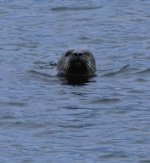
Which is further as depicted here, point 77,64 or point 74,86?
point 77,64

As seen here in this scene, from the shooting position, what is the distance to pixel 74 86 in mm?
18406

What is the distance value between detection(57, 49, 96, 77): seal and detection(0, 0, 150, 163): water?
25 cm

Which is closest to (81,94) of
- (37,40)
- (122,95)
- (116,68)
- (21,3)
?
(122,95)

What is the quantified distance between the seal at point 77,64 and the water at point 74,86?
248 millimetres

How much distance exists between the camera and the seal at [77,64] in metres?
19.1

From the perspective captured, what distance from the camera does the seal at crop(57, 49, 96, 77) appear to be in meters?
19.1

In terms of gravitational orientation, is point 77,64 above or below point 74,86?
above

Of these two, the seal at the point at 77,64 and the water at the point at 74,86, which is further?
the seal at the point at 77,64

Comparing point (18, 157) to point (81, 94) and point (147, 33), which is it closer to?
point (81, 94)

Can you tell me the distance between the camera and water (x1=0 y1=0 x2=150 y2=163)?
550 inches

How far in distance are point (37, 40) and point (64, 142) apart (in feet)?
30.0

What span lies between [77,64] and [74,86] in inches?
35.5

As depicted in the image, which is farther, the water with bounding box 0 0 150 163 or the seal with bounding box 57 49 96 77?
the seal with bounding box 57 49 96 77

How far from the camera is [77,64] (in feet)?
63.1
